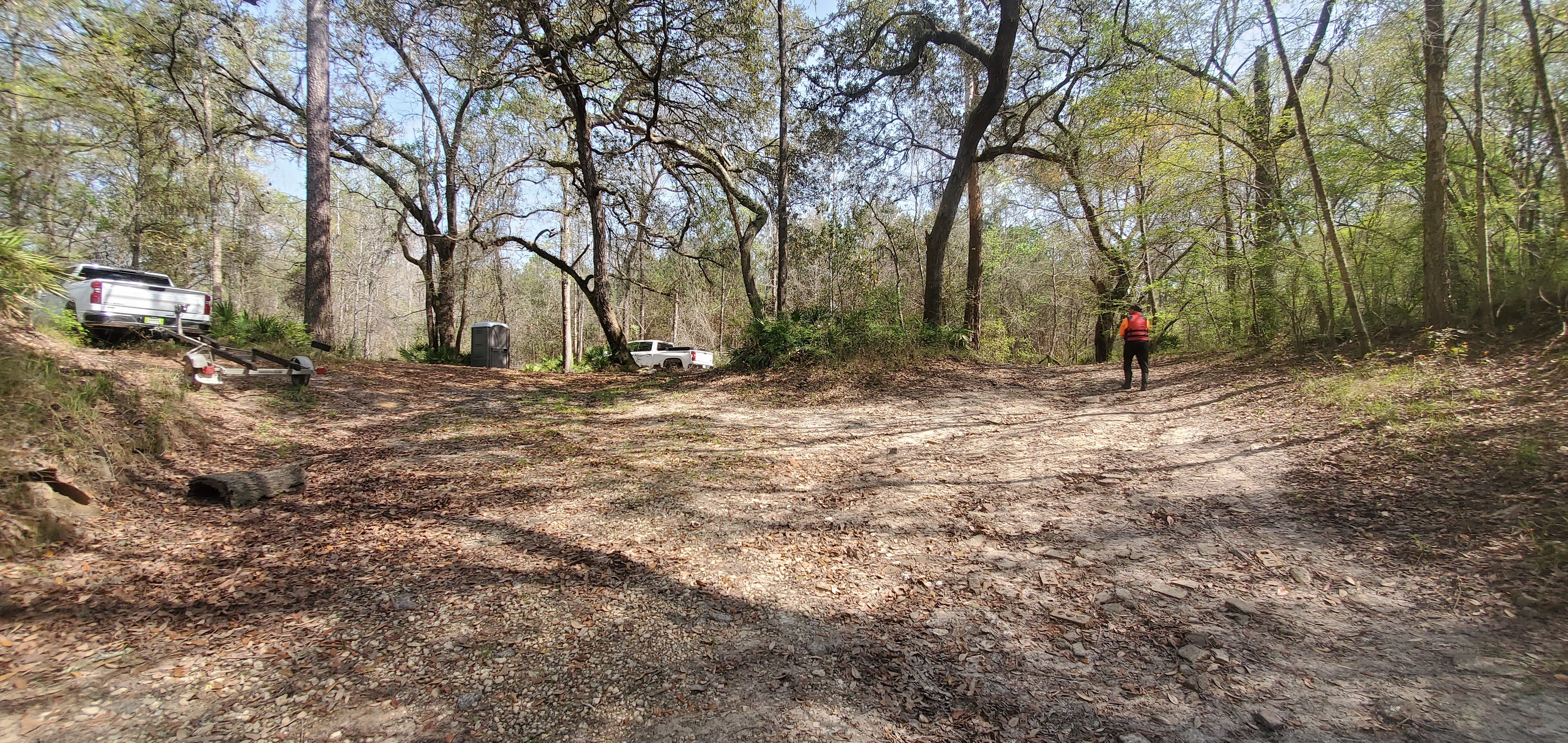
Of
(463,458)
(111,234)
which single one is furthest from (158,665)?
(111,234)

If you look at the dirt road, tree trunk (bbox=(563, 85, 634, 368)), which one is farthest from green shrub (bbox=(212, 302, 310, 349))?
tree trunk (bbox=(563, 85, 634, 368))

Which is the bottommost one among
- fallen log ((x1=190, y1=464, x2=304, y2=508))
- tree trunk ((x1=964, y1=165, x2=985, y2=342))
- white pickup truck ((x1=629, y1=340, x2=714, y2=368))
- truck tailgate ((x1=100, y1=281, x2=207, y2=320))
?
fallen log ((x1=190, y1=464, x2=304, y2=508))

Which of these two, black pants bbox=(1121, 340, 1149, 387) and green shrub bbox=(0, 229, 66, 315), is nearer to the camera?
green shrub bbox=(0, 229, 66, 315)

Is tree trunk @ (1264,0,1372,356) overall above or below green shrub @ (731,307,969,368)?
above

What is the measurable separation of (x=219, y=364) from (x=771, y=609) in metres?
7.28

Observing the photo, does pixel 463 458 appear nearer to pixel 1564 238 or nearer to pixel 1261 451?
pixel 1261 451

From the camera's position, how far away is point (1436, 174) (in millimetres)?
6625

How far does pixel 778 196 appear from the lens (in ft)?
42.0

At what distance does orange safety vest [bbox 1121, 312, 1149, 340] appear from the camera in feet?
28.6

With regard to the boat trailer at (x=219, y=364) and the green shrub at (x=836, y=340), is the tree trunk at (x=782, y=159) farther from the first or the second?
the boat trailer at (x=219, y=364)

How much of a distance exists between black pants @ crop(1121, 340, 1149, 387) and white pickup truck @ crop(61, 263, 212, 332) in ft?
45.3

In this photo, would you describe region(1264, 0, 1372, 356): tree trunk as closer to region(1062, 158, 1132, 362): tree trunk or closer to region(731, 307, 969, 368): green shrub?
region(1062, 158, 1132, 362): tree trunk

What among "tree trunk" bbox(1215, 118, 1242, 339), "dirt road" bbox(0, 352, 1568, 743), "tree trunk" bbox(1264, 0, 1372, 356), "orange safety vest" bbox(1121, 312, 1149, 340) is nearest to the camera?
"dirt road" bbox(0, 352, 1568, 743)

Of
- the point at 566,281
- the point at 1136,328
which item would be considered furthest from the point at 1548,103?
the point at 566,281
